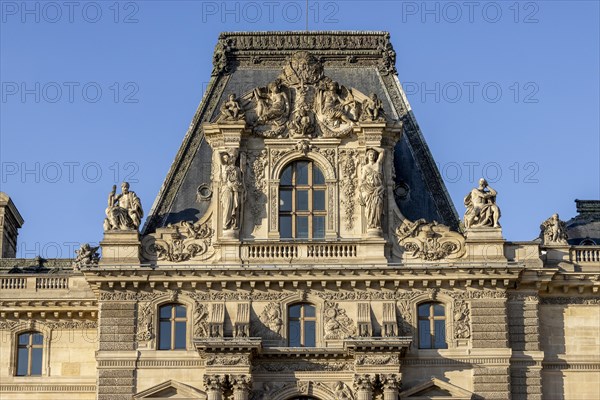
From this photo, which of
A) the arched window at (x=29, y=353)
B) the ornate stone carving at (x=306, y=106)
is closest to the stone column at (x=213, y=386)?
the arched window at (x=29, y=353)

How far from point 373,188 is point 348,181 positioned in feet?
4.10

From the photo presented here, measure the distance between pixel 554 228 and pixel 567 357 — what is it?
5.03 metres

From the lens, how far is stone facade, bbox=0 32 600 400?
6931 centimetres

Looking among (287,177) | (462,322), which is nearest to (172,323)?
(287,177)

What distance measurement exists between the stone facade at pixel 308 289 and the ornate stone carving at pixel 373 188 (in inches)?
2.9

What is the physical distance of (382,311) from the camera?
229 ft

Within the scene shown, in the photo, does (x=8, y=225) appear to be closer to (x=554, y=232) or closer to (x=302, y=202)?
(x=302, y=202)

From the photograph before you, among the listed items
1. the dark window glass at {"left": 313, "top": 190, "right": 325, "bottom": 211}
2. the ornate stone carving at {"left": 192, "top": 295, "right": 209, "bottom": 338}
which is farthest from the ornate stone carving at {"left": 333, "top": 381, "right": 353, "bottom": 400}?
the dark window glass at {"left": 313, "top": 190, "right": 325, "bottom": 211}

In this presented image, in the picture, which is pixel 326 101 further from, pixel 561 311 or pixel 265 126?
pixel 561 311

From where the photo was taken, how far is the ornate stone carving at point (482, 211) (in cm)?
7112

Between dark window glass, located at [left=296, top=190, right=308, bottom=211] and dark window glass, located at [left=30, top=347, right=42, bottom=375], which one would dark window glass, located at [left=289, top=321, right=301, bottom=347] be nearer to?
dark window glass, located at [left=296, top=190, right=308, bottom=211]

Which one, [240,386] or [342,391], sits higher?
[240,386]

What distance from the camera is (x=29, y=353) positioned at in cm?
7331

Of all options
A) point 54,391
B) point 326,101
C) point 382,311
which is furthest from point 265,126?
point 54,391
